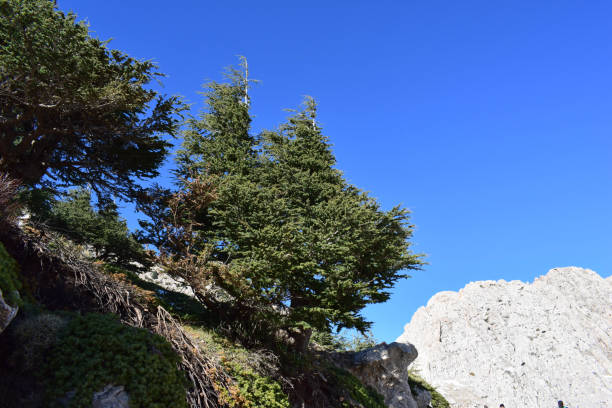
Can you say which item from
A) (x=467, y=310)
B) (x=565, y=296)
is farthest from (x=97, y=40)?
(x=565, y=296)

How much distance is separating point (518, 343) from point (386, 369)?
2269cm

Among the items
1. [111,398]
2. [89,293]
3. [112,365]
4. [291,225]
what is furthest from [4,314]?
[291,225]

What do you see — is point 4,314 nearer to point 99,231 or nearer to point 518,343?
point 99,231

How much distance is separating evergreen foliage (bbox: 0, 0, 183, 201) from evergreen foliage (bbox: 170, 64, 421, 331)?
7.96 ft

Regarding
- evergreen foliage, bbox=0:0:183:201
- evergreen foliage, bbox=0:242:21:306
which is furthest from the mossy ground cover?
evergreen foliage, bbox=0:0:183:201

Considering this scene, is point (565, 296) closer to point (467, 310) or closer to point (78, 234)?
point (467, 310)

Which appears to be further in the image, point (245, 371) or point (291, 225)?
point (291, 225)

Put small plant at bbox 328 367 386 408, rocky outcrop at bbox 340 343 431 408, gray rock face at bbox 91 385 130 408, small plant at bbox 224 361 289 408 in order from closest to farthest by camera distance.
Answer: gray rock face at bbox 91 385 130 408
small plant at bbox 224 361 289 408
small plant at bbox 328 367 386 408
rocky outcrop at bbox 340 343 431 408

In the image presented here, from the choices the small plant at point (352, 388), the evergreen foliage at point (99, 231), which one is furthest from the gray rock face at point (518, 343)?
the evergreen foliage at point (99, 231)

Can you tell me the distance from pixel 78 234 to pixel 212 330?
14185 mm

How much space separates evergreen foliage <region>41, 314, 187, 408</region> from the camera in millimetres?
4992

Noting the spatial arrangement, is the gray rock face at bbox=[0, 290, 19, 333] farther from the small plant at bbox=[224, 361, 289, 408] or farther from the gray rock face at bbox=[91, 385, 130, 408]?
the small plant at bbox=[224, 361, 289, 408]

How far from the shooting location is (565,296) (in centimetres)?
3716

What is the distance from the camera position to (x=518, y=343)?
3203 centimetres
